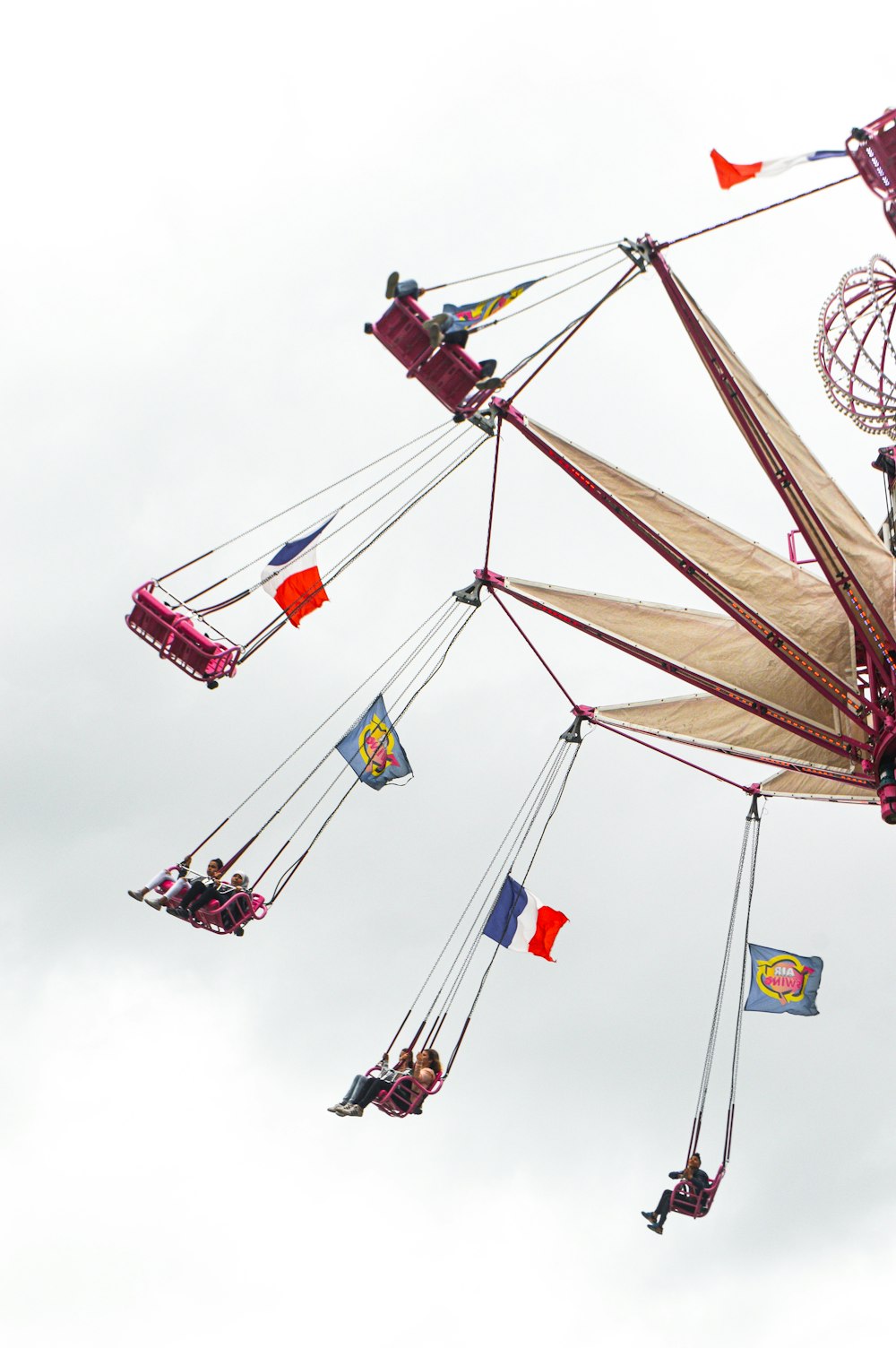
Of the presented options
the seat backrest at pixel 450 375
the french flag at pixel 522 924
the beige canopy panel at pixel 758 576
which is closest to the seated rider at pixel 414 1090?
the french flag at pixel 522 924

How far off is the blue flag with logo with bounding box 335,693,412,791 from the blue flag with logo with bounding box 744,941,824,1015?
24.7 ft

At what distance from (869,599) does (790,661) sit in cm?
147

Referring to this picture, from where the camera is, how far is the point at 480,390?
743 inches

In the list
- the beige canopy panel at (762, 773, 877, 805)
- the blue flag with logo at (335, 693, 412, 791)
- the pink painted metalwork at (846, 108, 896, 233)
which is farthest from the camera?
the beige canopy panel at (762, 773, 877, 805)

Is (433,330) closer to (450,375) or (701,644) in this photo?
(450,375)

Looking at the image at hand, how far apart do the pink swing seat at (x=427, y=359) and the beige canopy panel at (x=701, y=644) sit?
18.8ft

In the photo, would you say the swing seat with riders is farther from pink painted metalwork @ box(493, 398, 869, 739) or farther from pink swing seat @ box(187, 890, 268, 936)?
pink painted metalwork @ box(493, 398, 869, 739)

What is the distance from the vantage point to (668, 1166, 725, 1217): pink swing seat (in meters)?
25.3

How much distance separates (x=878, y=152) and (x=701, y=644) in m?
9.68

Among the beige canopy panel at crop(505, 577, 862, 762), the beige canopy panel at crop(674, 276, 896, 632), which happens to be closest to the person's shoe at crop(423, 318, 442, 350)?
the beige canopy panel at crop(674, 276, 896, 632)

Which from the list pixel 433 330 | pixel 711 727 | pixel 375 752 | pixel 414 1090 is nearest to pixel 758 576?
pixel 711 727

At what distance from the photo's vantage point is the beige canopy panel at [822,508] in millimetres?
20453

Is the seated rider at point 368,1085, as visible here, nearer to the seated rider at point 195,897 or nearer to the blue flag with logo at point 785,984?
the seated rider at point 195,897

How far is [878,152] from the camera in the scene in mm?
16844
